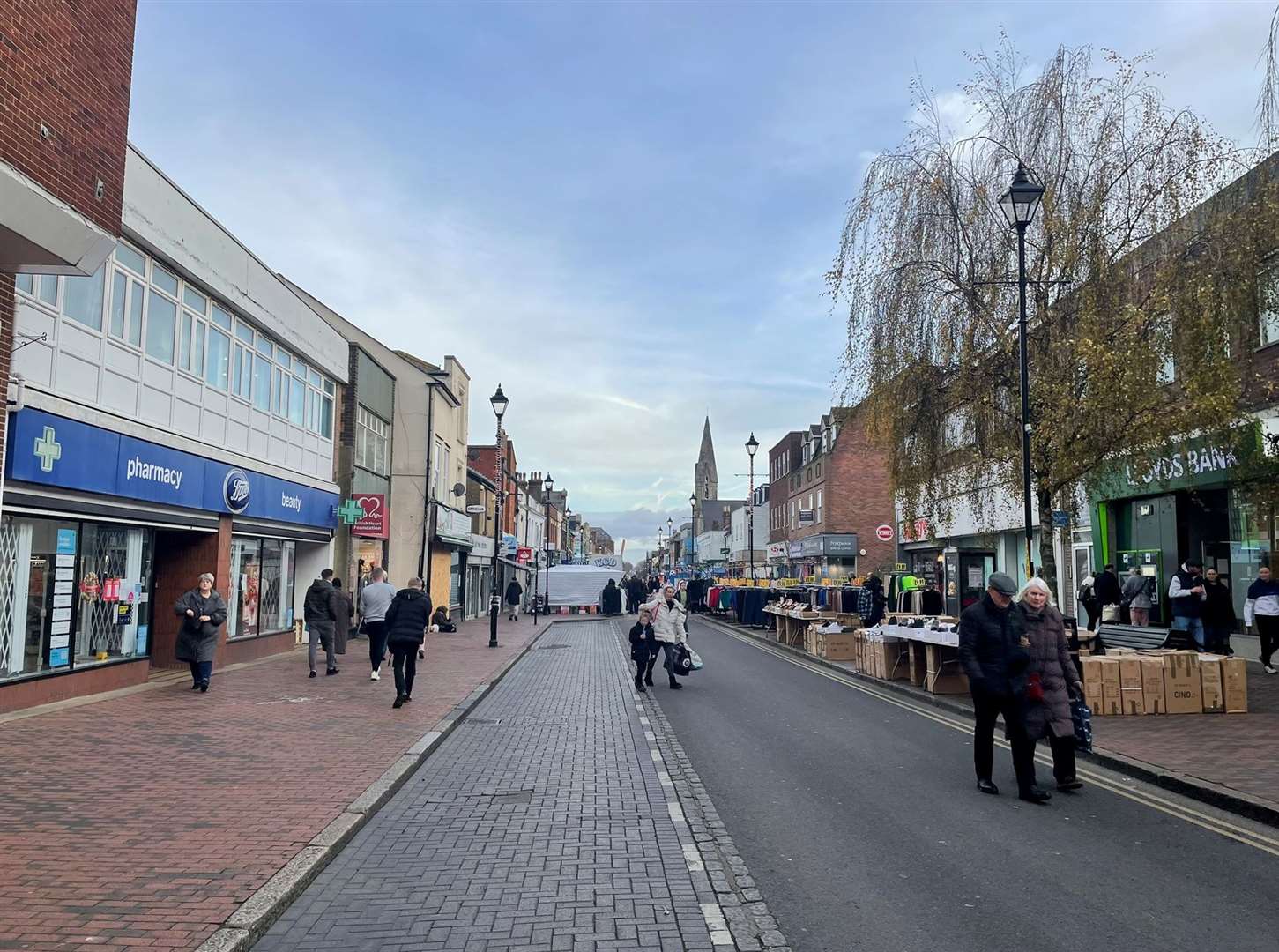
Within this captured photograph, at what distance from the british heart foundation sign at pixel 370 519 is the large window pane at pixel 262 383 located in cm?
658

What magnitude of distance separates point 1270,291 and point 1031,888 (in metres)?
11.8

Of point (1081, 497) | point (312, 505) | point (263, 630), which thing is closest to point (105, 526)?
point (263, 630)

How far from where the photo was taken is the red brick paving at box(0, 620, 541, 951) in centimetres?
486

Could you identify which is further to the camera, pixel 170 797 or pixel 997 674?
pixel 997 674

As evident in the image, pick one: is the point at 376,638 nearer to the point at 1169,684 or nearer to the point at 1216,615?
the point at 1169,684

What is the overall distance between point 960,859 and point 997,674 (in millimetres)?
2226

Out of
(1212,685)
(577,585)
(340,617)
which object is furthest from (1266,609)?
(577,585)

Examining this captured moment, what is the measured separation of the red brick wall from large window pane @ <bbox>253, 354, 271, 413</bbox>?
963 centimetres

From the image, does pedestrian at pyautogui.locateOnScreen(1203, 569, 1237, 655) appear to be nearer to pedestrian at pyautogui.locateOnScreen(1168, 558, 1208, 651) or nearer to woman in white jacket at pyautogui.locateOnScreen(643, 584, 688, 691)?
pedestrian at pyautogui.locateOnScreen(1168, 558, 1208, 651)

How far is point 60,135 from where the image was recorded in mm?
8984

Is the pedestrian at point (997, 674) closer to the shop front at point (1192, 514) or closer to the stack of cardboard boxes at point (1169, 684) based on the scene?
the stack of cardboard boxes at point (1169, 684)

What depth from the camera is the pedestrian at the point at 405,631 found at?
12.7m

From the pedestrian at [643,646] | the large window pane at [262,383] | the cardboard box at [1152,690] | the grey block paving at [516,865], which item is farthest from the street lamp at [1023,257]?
the large window pane at [262,383]

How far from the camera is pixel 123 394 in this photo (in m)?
13.9
